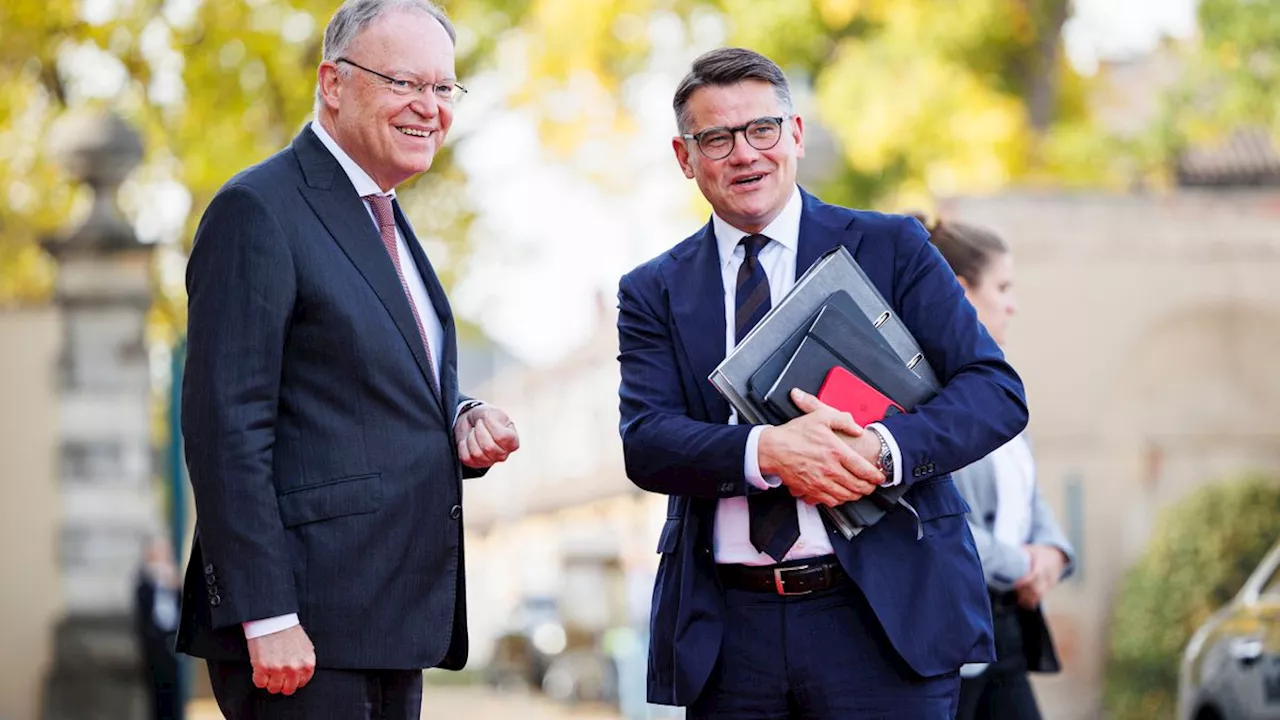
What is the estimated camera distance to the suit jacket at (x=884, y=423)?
412 centimetres

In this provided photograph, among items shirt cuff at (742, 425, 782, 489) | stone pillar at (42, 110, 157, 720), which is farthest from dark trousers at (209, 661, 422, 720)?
stone pillar at (42, 110, 157, 720)

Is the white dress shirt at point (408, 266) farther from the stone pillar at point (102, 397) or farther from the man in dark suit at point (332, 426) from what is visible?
the stone pillar at point (102, 397)

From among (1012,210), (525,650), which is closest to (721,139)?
(1012,210)

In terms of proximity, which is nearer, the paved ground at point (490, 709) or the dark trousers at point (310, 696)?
the dark trousers at point (310, 696)

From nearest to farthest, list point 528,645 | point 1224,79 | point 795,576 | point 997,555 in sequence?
point 795,576 < point 997,555 < point 1224,79 < point 528,645

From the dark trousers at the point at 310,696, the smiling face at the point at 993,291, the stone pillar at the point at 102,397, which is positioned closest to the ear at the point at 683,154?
the dark trousers at the point at 310,696

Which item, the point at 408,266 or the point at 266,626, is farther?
the point at 408,266

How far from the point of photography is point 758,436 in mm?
4109

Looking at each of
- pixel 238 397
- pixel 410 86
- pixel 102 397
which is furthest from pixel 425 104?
pixel 102 397

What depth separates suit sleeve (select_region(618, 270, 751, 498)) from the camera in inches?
163

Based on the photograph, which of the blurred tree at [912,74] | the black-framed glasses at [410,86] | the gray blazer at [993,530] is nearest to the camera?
the black-framed glasses at [410,86]

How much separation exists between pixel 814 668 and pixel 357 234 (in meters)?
1.32

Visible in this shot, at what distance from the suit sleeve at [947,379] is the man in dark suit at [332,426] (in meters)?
0.88

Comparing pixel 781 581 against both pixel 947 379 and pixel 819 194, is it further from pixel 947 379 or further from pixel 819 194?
pixel 819 194
